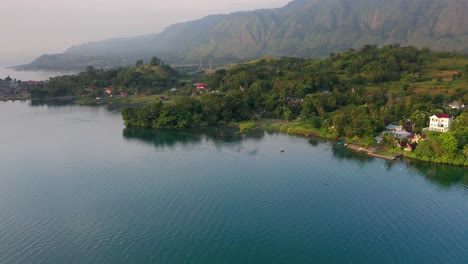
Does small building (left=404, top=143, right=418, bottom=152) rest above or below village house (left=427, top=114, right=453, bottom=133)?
below

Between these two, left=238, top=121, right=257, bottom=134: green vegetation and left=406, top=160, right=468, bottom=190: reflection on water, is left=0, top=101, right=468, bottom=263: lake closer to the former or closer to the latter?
left=406, top=160, right=468, bottom=190: reflection on water

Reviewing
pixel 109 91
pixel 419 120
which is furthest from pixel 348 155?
pixel 109 91

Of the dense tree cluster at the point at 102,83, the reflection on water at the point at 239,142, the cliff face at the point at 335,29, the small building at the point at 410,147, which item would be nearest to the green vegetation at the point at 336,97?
the dense tree cluster at the point at 102,83

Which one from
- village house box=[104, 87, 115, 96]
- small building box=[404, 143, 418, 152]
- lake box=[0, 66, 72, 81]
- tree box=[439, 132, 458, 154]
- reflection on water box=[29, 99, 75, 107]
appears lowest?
small building box=[404, 143, 418, 152]

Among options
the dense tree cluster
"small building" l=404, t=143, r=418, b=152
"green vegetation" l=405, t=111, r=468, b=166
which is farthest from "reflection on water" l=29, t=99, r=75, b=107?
"green vegetation" l=405, t=111, r=468, b=166

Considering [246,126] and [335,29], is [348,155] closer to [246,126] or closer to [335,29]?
[246,126]

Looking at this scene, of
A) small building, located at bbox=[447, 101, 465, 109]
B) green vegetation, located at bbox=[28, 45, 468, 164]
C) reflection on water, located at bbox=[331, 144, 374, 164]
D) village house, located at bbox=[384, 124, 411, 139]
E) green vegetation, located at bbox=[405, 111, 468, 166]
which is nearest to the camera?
green vegetation, located at bbox=[405, 111, 468, 166]

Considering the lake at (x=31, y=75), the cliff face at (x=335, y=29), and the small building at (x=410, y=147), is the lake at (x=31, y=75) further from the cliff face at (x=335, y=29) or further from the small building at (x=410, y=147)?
the small building at (x=410, y=147)
